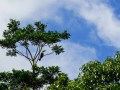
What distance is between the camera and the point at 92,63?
2639cm

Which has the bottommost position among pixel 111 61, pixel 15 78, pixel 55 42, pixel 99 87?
pixel 99 87

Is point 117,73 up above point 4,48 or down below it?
below

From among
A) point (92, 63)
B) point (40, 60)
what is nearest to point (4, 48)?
point (40, 60)

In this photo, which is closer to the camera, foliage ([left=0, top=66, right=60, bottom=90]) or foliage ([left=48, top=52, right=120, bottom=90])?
foliage ([left=48, top=52, right=120, bottom=90])

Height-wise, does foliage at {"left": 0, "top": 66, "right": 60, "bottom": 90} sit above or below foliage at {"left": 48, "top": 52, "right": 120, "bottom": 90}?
above

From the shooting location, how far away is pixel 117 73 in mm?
25391

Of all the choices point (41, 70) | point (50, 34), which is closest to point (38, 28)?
point (50, 34)

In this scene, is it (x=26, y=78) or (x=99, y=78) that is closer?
(x=99, y=78)

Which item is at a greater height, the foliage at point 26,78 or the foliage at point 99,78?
the foliage at point 26,78

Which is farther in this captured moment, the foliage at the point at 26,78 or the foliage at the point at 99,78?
the foliage at the point at 26,78

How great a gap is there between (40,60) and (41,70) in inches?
59.7

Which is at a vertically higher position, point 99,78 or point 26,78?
point 26,78

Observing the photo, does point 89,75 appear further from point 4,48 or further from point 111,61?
point 4,48

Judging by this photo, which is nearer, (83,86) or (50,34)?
(83,86)
